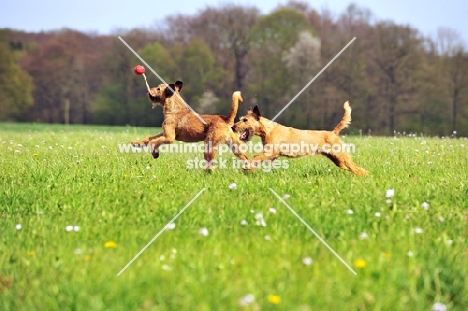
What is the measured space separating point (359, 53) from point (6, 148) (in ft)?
70.6

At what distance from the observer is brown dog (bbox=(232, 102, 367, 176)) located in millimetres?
8492

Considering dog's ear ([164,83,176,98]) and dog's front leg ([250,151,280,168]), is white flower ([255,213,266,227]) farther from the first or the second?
dog's ear ([164,83,176,98])

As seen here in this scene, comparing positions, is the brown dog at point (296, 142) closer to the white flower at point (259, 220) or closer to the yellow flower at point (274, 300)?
the white flower at point (259, 220)

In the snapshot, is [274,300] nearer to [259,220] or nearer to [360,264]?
[360,264]

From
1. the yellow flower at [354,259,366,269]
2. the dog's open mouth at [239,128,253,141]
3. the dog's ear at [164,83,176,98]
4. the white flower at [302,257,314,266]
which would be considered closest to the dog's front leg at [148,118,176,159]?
the dog's ear at [164,83,176,98]

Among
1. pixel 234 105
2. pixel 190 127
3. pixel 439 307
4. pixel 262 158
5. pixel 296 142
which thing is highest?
pixel 234 105

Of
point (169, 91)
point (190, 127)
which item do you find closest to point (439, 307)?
point (190, 127)

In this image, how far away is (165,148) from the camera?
12.3m

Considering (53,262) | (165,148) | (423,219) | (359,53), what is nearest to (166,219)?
(53,262)

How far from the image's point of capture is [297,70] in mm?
29703

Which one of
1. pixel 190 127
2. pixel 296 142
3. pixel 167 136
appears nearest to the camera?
pixel 296 142

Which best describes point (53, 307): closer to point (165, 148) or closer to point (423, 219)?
point (423, 219)

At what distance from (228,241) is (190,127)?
4808mm

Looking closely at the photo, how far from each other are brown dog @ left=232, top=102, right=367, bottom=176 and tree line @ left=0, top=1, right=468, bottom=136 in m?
17.7
